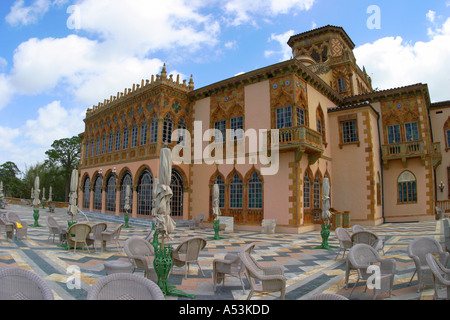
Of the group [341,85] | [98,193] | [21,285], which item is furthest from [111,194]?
[21,285]

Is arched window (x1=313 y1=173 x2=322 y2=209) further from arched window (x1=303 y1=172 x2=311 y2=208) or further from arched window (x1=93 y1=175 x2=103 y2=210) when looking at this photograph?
arched window (x1=93 y1=175 x2=103 y2=210)

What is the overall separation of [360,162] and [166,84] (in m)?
13.2

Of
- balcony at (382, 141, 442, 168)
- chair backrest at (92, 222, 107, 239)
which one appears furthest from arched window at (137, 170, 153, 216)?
balcony at (382, 141, 442, 168)

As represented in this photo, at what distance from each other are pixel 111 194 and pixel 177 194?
7.04 m

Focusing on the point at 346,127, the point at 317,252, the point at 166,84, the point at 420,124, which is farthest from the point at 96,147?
the point at 420,124

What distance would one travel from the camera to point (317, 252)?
9734 mm

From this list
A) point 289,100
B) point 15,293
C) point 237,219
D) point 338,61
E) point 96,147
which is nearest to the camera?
point 15,293

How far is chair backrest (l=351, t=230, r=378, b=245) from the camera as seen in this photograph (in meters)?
7.89

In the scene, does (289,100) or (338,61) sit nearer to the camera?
(289,100)

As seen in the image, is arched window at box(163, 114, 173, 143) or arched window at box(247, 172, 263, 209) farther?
arched window at box(163, 114, 173, 143)

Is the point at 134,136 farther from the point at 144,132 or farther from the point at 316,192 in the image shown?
A: the point at 316,192

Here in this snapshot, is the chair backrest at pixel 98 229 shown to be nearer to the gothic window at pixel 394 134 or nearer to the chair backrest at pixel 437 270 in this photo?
the chair backrest at pixel 437 270

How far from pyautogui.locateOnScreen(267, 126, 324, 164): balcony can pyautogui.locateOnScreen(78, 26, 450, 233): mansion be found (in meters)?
0.06
